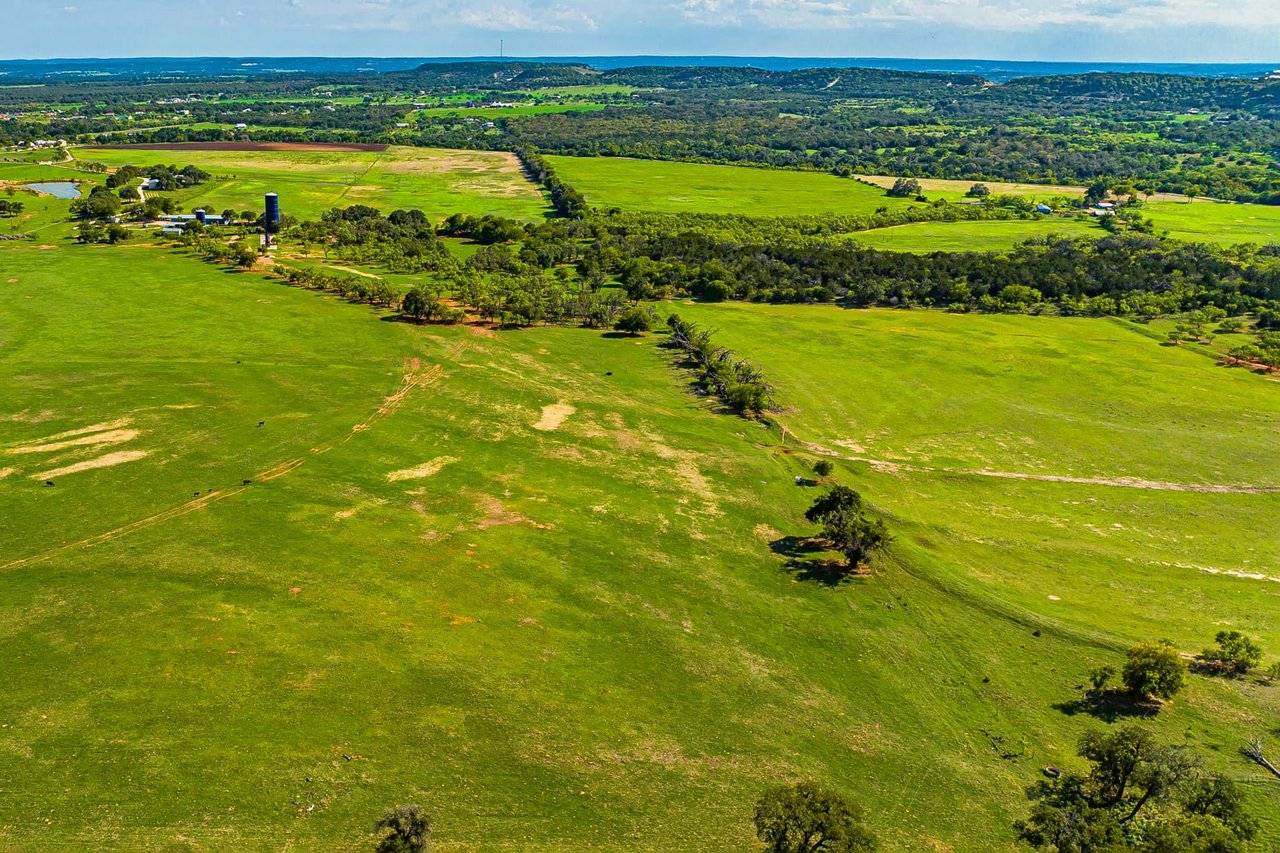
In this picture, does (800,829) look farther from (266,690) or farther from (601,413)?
(601,413)

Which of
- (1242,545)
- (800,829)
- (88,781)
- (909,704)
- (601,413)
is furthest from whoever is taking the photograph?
(601,413)

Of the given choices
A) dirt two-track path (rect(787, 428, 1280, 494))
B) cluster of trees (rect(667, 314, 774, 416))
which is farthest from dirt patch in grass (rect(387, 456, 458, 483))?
dirt two-track path (rect(787, 428, 1280, 494))

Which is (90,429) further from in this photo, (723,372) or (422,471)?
(723,372)

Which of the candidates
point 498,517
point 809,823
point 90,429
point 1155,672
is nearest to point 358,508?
point 498,517

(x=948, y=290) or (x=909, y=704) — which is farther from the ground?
(x=948, y=290)

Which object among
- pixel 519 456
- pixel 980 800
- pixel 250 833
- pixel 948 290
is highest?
pixel 948 290

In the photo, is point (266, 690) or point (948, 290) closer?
point (266, 690)

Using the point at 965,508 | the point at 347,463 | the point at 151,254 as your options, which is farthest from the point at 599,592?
the point at 151,254
